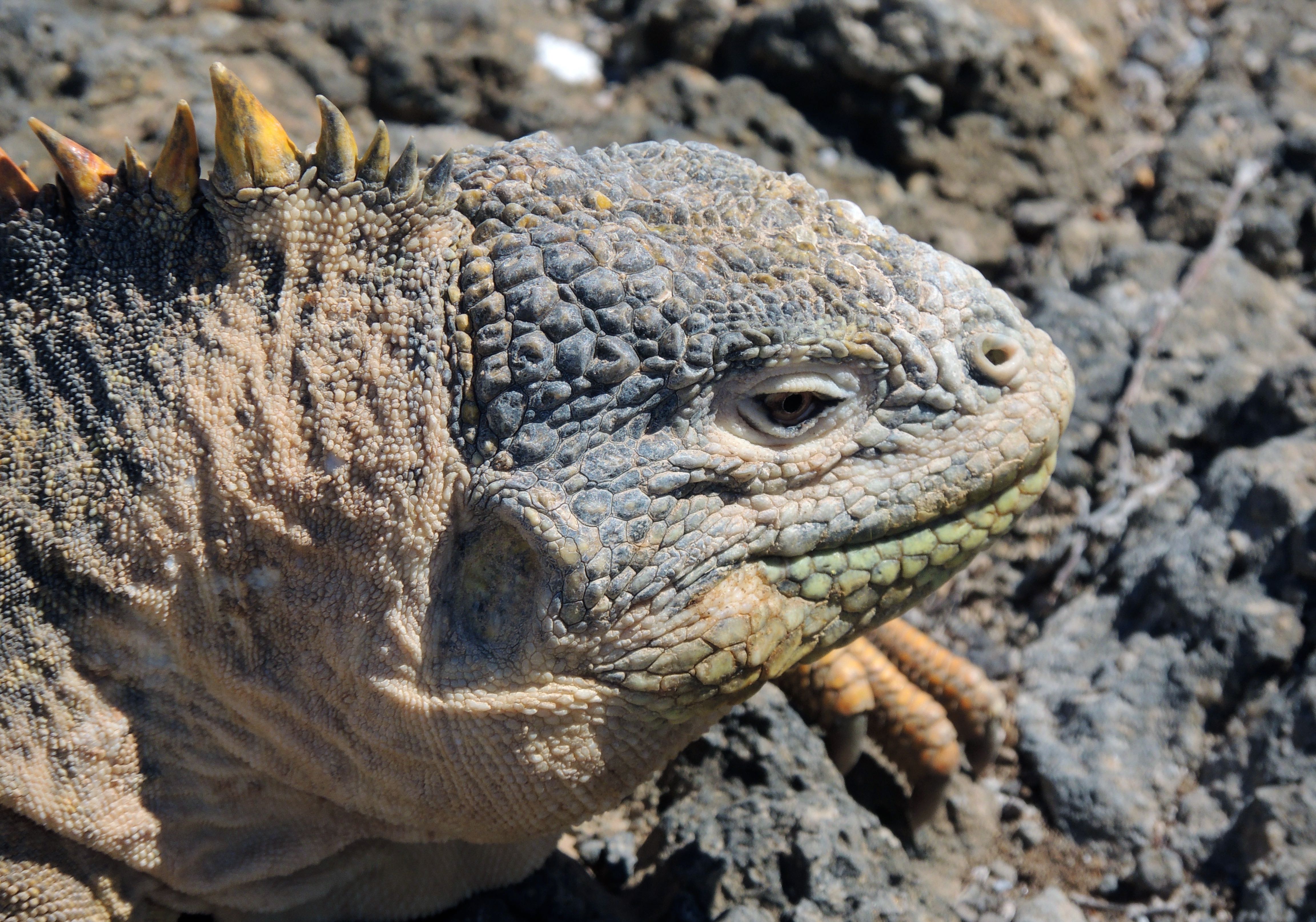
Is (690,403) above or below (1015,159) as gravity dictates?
above

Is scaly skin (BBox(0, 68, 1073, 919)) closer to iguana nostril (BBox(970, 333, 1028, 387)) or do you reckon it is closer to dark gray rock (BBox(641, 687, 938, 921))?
iguana nostril (BBox(970, 333, 1028, 387))

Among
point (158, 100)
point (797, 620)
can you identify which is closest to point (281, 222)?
point (797, 620)

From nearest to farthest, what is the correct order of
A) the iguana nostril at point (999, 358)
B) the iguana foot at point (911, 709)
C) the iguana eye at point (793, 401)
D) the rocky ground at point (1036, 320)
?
the iguana eye at point (793, 401) → the iguana nostril at point (999, 358) → the rocky ground at point (1036, 320) → the iguana foot at point (911, 709)

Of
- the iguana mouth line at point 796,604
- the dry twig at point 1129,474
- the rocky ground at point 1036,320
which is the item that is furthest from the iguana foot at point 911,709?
the iguana mouth line at point 796,604

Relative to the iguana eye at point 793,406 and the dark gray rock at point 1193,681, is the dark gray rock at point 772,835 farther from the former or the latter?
the iguana eye at point 793,406

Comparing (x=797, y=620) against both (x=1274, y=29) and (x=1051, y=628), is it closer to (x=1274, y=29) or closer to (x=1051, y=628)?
(x=1051, y=628)

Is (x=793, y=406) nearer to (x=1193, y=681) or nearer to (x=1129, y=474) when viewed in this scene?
(x=1193, y=681)
